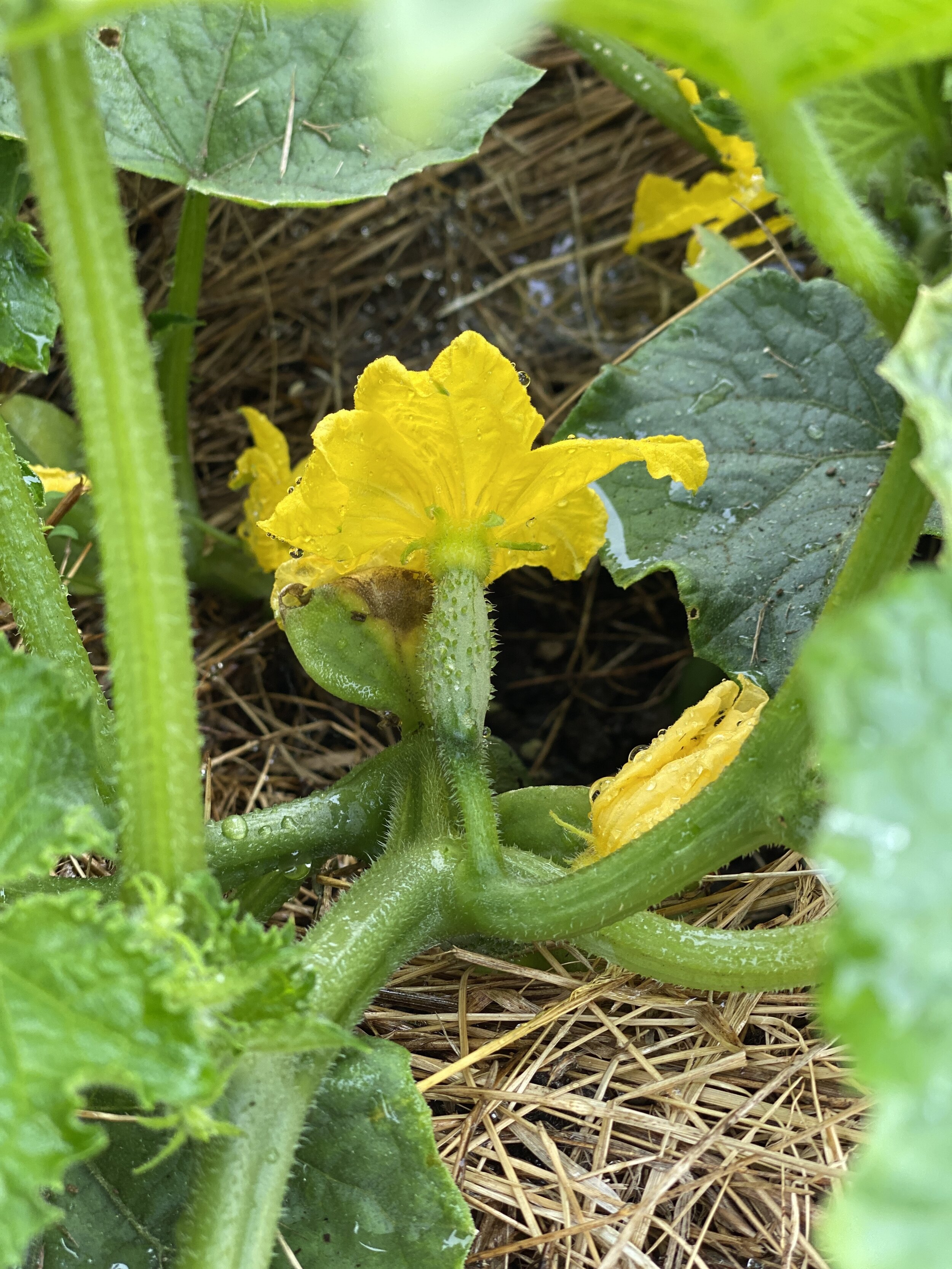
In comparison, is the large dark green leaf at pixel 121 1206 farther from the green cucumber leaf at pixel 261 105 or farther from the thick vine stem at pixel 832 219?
the green cucumber leaf at pixel 261 105

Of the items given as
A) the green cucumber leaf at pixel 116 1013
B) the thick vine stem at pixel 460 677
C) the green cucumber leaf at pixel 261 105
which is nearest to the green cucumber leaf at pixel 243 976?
the green cucumber leaf at pixel 116 1013

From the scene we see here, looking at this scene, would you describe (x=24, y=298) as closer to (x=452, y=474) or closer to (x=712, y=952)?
(x=452, y=474)

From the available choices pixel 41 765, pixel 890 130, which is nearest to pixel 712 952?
pixel 41 765

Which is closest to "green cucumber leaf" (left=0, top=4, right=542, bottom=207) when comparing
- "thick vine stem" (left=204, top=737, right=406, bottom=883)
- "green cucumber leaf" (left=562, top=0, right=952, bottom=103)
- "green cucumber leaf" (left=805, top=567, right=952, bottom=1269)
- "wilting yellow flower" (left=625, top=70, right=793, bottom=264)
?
"wilting yellow flower" (left=625, top=70, right=793, bottom=264)

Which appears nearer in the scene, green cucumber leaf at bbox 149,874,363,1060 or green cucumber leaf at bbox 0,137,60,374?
green cucumber leaf at bbox 149,874,363,1060

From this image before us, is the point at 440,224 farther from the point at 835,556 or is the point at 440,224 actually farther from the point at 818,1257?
the point at 818,1257

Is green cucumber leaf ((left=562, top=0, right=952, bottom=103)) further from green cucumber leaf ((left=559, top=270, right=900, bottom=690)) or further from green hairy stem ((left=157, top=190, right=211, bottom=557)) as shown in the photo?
green hairy stem ((left=157, top=190, right=211, bottom=557))
